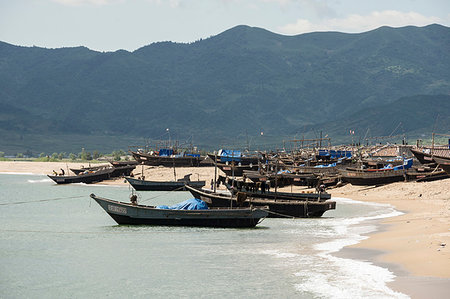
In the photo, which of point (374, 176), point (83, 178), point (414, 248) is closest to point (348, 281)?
point (414, 248)

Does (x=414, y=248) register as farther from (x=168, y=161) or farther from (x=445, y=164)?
(x=168, y=161)

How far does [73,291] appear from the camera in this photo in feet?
75.7

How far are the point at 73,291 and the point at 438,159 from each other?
40.8m

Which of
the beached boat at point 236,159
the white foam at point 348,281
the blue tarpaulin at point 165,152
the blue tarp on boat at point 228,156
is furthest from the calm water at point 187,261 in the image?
the blue tarpaulin at point 165,152

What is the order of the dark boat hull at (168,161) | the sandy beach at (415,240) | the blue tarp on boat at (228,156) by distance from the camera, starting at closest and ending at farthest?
1. the sandy beach at (415,240)
2. the blue tarp on boat at (228,156)
3. the dark boat hull at (168,161)

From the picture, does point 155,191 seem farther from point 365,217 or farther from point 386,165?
point 365,217

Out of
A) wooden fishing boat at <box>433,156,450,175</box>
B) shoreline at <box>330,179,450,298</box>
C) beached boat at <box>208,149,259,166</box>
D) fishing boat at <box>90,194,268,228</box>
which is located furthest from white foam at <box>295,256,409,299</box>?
beached boat at <box>208,149,259,166</box>

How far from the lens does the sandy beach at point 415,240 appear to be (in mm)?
20797

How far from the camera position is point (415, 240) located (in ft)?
92.0

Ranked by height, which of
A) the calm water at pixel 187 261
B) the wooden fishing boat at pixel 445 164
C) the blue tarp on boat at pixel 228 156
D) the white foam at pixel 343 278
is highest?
the wooden fishing boat at pixel 445 164

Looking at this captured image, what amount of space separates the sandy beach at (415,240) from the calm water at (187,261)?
82cm

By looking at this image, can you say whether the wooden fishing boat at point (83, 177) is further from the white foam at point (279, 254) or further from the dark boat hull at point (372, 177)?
the white foam at point (279, 254)

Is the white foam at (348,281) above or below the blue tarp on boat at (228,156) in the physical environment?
below

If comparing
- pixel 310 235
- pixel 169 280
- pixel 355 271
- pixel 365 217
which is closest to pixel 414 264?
pixel 355 271
